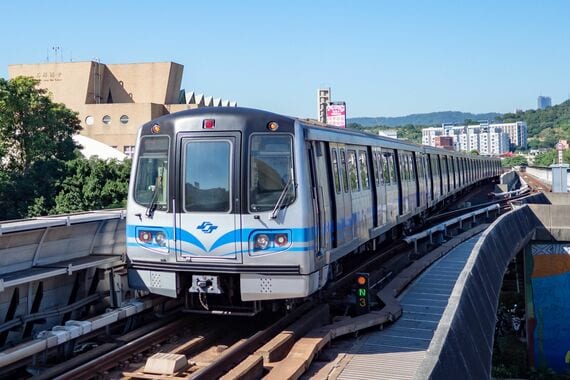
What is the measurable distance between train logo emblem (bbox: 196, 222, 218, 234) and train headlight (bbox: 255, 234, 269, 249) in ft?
1.83

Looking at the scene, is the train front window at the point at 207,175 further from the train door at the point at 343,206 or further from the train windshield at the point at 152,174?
the train door at the point at 343,206

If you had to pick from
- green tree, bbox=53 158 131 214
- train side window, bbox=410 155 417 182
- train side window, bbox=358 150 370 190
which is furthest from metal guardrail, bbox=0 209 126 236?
green tree, bbox=53 158 131 214

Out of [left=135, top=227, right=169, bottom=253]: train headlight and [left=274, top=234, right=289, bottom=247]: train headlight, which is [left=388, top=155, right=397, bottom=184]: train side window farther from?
[left=135, top=227, right=169, bottom=253]: train headlight

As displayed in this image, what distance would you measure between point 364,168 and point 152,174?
4.20 m

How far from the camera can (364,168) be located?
11508 mm

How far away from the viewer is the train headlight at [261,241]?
8.02 m

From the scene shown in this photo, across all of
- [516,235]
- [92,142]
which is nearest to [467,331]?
[516,235]

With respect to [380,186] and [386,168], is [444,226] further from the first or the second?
[380,186]

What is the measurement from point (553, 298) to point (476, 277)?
13.1 meters

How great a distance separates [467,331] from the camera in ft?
21.4

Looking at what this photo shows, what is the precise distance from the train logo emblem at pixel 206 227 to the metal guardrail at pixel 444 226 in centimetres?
821

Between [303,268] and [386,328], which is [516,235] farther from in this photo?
[303,268]

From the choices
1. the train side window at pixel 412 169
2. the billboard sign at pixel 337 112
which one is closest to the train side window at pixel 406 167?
the train side window at pixel 412 169

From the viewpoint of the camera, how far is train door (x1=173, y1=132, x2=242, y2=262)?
319 inches
